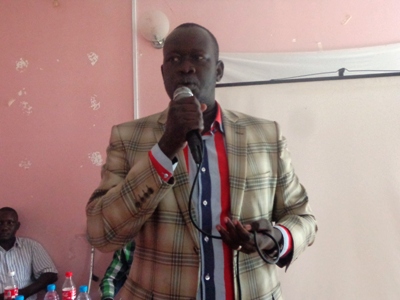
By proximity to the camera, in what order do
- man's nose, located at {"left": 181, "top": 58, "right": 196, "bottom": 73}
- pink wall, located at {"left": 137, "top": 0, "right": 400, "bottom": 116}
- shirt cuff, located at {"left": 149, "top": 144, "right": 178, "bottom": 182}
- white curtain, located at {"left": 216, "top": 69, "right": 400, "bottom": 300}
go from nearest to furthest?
shirt cuff, located at {"left": 149, "top": 144, "right": 178, "bottom": 182}
man's nose, located at {"left": 181, "top": 58, "right": 196, "bottom": 73}
white curtain, located at {"left": 216, "top": 69, "right": 400, "bottom": 300}
pink wall, located at {"left": 137, "top": 0, "right": 400, "bottom": 116}

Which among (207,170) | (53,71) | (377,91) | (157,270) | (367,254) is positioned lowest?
(367,254)

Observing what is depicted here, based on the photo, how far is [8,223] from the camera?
A: 103 inches

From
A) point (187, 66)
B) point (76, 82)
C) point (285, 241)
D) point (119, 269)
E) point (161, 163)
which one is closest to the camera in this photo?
point (161, 163)

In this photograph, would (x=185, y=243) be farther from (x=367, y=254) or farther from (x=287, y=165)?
(x=367, y=254)

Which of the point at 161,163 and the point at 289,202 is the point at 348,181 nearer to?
the point at 289,202

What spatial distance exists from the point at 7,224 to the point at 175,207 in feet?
6.53

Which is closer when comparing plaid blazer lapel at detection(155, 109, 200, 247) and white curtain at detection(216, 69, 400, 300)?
plaid blazer lapel at detection(155, 109, 200, 247)

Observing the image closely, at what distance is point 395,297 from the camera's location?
210cm

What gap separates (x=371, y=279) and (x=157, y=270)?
5.04ft

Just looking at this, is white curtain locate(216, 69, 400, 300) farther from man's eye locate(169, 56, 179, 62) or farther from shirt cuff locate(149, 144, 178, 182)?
shirt cuff locate(149, 144, 178, 182)

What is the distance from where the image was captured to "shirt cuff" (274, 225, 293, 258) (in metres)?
1.00

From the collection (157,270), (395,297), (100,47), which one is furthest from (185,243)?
(100,47)

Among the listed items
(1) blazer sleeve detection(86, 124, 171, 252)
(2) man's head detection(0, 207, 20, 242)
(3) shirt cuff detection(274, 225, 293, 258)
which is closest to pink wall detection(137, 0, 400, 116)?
(2) man's head detection(0, 207, 20, 242)

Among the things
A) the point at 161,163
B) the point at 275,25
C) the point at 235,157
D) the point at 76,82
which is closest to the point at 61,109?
the point at 76,82
